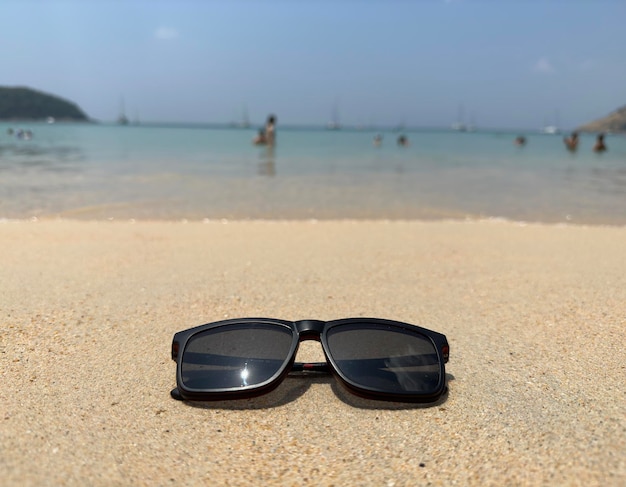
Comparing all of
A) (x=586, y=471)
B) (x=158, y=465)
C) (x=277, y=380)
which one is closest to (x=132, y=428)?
(x=158, y=465)

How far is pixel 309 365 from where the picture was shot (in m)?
1.80

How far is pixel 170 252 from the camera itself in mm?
4047

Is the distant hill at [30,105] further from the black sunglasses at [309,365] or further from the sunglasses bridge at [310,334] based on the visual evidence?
the sunglasses bridge at [310,334]

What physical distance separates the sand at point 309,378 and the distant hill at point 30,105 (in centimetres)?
14088

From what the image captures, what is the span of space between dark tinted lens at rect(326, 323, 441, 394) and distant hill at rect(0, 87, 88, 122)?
468 feet

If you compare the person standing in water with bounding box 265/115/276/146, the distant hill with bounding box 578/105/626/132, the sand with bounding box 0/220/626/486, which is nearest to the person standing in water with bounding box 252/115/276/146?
the person standing in water with bounding box 265/115/276/146

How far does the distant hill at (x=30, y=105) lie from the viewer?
120m

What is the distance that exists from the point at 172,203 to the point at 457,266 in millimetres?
5375

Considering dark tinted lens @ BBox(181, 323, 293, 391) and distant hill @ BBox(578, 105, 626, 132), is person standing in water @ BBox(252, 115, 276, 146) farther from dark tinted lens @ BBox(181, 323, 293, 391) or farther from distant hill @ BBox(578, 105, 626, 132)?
distant hill @ BBox(578, 105, 626, 132)

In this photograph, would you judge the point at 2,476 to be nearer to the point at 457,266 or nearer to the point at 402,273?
the point at 402,273

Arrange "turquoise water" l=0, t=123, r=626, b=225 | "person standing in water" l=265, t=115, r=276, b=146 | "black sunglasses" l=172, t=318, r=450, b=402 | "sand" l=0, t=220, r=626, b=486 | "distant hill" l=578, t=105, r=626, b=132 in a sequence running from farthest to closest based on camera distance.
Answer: "distant hill" l=578, t=105, r=626, b=132, "person standing in water" l=265, t=115, r=276, b=146, "turquoise water" l=0, t=123, r=626, b=225, "black sunglasses" l=172, t=318, r=450, b=402, "sand" l=0, t=220, r=626, b=486

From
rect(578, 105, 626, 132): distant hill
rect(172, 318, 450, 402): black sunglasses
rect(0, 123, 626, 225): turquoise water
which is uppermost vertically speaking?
rect(578, 105, 626, 132): distant hill

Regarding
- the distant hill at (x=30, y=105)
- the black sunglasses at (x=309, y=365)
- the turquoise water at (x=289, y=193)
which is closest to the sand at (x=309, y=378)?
the black sunglasses at (x=309, y=365)

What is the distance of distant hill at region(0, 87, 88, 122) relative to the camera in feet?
395
